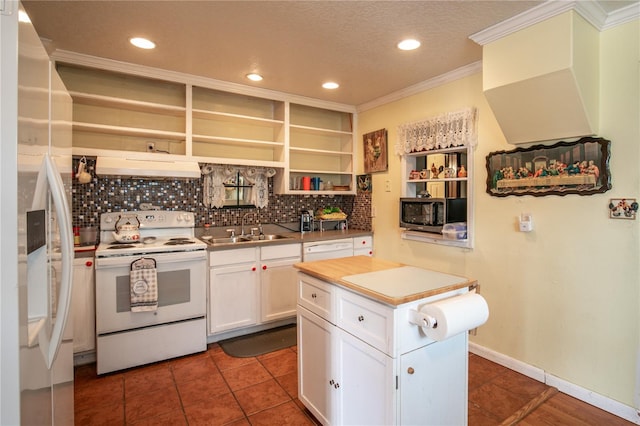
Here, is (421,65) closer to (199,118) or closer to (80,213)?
(199,118)

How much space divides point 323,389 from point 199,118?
2.82 meters

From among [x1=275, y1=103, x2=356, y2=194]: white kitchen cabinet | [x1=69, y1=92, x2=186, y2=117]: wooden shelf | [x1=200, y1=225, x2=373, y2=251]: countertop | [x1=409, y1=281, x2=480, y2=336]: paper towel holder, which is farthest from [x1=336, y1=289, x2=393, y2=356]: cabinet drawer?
[x1=69, y1=92, x2=186, y2=117]: wooden shelf

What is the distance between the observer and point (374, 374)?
151 cm

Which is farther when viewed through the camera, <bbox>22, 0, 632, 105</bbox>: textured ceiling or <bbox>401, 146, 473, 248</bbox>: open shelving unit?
<bbox>401, 146, 473, 248</bbox>: open shelving unit

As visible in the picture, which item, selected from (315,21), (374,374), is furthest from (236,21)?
(374,374)

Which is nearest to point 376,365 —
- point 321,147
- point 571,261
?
point 571,261

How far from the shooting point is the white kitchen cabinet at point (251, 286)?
297 centimetres

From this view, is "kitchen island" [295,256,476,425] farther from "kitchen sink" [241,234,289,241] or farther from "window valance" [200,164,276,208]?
"window valance" [200,164,276,208]

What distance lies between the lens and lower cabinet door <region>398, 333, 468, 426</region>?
147 cm

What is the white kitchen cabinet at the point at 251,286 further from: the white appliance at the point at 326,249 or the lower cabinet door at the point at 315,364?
the lower cabinet door at the point at 315,364

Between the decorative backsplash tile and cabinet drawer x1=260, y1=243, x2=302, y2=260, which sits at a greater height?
the decorative backsplash tile

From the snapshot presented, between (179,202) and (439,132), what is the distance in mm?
2580

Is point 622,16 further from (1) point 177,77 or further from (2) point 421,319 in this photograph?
(1) point 177,77

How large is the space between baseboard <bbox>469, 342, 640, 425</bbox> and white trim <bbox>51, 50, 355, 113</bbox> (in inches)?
117
